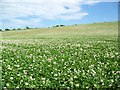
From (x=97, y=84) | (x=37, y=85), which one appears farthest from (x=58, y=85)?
(x=97, y=84)

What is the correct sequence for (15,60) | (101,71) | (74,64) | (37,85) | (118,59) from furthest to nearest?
(118,59) → (15,60) → (74,64) → (101,71) → (37,85)

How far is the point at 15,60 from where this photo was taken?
1456 centimetres

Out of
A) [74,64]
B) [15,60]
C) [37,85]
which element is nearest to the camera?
[37,85]

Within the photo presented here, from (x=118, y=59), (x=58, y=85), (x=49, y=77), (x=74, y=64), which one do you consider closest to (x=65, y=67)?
(x=74, y=64)

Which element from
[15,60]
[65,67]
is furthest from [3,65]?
[65,67]

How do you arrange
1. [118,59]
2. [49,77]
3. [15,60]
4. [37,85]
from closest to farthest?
[37,85] → [49,77] → [15,60] → [118,59]

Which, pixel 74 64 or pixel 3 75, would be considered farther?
pixel 74 64

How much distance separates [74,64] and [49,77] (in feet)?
9.26

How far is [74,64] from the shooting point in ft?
44.4

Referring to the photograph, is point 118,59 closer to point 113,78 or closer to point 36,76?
point 113,78

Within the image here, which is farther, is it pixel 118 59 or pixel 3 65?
pixel 118 59

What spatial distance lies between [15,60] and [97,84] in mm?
5806

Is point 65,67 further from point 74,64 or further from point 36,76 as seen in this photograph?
point 36,76

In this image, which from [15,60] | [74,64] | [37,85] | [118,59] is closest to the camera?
[37,85]
